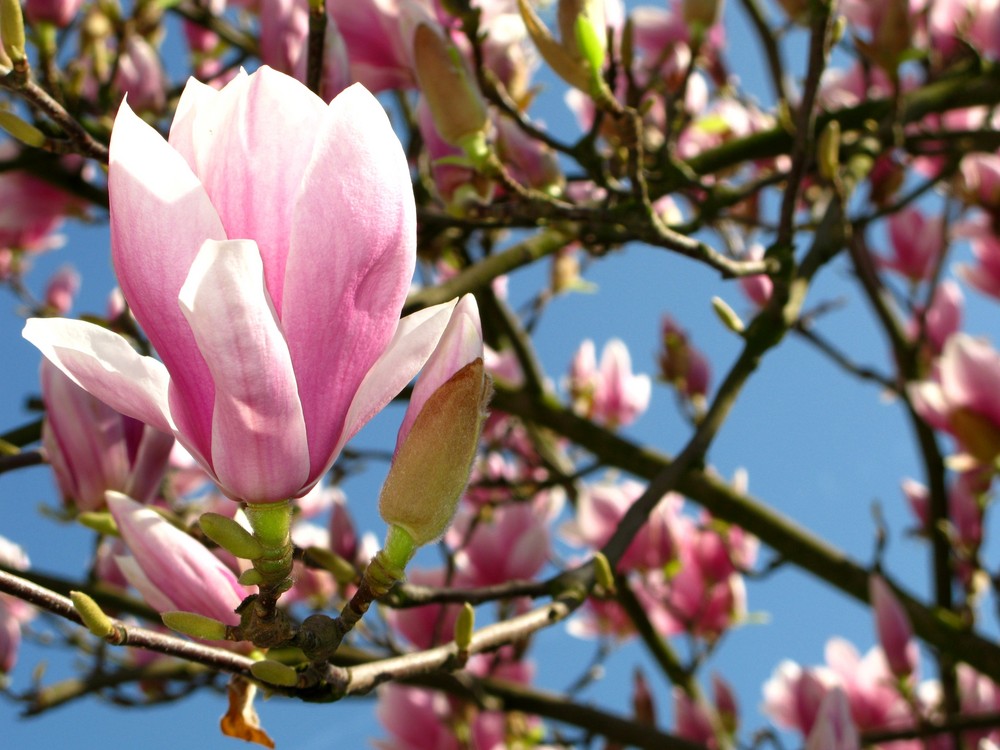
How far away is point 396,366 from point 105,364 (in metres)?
0.14

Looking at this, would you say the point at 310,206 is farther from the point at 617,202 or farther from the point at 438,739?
the point at 438,739

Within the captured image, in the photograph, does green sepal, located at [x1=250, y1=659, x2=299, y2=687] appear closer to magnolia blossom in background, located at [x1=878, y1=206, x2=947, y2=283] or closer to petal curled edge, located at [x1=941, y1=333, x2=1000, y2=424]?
petal curled edge, located at [x1=941, y1=333, x2=1000, y2=424]

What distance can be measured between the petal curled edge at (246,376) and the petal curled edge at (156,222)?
33 millimetres

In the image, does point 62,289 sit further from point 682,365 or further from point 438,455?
point 438,455

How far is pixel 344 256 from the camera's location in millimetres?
438

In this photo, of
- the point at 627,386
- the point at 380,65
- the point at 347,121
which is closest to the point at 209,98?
the point at 347,121

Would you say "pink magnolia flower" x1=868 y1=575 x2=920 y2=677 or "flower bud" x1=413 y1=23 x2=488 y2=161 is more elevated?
"flower bud" x1=413 y1=23 x2=488 y2=161

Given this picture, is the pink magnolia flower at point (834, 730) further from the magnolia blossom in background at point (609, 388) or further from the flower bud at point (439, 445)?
the magnolia blossom in background at point (609, 388)

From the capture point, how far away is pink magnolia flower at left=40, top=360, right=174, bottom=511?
0.88 metres

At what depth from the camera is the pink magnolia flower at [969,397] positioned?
4.74ft

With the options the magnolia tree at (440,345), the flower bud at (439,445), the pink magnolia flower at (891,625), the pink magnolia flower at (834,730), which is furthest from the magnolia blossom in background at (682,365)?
the flower bud at (439,445)

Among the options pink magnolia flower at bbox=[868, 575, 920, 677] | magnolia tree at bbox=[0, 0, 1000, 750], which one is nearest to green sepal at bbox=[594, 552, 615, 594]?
magnolia tree at bbox=[0, 0, 1000, 750]

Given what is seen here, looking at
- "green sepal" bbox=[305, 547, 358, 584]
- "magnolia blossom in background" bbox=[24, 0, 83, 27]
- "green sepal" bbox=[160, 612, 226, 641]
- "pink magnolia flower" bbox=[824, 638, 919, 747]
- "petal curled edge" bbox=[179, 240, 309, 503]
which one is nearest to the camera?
"petal curled edge" bbox=[179, 240, 309, 503]

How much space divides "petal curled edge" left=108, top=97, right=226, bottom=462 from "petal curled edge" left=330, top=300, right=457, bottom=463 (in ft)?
0.27
